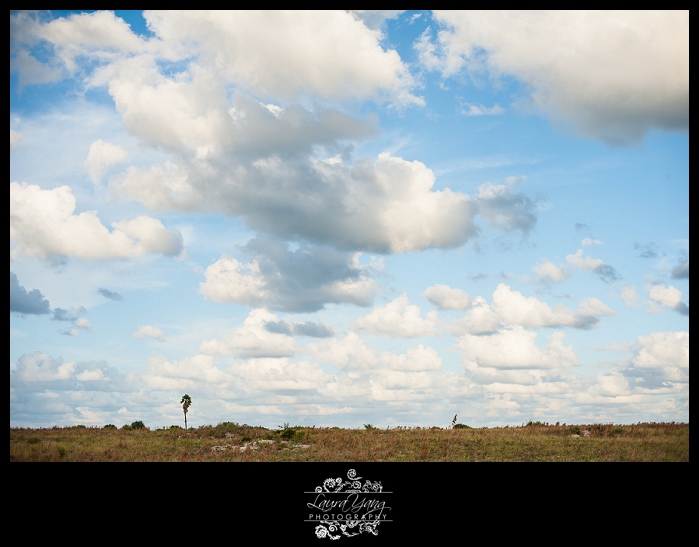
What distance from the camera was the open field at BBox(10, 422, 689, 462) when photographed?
819 inches

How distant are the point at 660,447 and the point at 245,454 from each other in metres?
14.8

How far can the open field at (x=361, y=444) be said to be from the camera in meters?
20.8

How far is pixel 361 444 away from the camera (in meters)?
24.1
